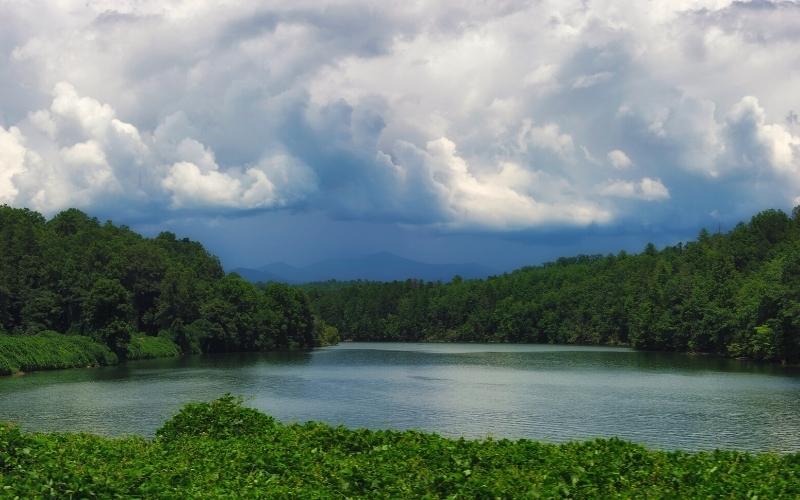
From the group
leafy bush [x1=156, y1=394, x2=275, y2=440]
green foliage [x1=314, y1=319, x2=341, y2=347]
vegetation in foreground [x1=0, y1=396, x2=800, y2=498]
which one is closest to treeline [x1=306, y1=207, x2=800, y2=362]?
green foliage [x1=314, y1=319, x2=341, y2=347]

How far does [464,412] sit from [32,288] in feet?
272

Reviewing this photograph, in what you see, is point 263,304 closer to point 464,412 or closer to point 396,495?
point 464,412

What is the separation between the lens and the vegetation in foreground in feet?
50.6

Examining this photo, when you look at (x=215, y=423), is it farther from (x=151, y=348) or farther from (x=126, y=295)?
(x=151, y=348)

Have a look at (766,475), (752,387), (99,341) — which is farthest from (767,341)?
(766,475)

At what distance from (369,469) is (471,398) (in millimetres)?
42072

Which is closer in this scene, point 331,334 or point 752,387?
point 752,387

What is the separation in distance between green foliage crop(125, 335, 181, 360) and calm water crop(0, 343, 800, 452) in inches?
503

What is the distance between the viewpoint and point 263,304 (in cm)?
15012

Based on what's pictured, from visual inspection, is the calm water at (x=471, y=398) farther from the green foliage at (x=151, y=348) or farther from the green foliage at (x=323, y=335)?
the green foliage at (x=323, y=335)

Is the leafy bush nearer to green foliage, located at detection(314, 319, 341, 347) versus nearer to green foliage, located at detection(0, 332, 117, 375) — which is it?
green foliage, located at detection(0, 332, 117, 375)

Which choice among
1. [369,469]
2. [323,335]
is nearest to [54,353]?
[369,469]

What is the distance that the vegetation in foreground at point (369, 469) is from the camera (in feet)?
50.6

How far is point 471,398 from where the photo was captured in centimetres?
5878
